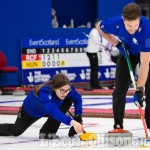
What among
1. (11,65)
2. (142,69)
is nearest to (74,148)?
(142,69)

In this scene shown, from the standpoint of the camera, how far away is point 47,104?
15.5 ft

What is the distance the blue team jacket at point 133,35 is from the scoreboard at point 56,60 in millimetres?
7810

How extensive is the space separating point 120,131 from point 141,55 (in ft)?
2.37

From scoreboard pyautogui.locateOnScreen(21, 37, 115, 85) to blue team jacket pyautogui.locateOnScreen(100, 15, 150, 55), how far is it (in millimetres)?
7810

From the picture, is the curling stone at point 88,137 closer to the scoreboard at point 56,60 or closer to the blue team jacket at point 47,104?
the blue team jacket at point 47,104

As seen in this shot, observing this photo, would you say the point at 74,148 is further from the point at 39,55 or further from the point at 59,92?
the point at 39,55

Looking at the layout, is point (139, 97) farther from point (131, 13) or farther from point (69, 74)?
point (69, 74)

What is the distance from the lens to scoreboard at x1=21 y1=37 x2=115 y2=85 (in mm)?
12859

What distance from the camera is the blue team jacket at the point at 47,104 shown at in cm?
466

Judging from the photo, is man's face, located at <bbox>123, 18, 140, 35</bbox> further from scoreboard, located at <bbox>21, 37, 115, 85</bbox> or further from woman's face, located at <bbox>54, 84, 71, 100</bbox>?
scoreboard, located at <bbox>21, 37, 115, 85</bbox>

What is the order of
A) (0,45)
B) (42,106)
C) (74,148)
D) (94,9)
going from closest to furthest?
(74,148)
(42,106)
(0,45)
(94,9)

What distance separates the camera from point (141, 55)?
484 cm

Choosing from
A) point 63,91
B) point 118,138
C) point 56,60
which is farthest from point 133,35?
point 56,60

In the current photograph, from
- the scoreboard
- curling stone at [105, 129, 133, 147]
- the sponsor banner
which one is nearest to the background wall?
the scoreboard
